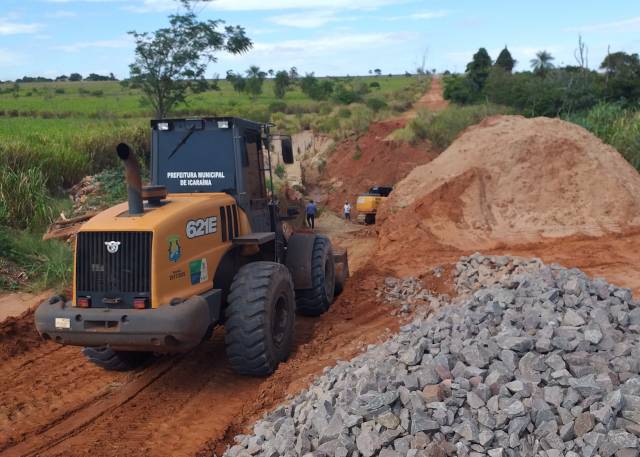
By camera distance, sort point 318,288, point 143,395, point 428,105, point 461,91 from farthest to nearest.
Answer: point 428,105
point 461,91
point 318,288
point 143,395

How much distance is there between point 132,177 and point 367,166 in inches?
795

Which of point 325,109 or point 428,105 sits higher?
point 428,105

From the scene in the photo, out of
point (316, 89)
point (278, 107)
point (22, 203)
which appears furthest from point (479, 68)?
point (22, 203)

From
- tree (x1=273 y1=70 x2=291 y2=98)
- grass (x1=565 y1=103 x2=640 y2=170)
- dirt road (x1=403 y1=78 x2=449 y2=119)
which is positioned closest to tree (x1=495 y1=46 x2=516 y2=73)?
dirt road (x1=403 y1=78 x2=449 y2=119)

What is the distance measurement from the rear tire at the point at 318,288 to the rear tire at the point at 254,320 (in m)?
1.94

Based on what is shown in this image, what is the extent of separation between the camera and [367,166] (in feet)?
84.8

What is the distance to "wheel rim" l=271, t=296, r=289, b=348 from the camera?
7.04m

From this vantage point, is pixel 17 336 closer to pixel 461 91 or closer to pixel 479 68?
pixel 461 91

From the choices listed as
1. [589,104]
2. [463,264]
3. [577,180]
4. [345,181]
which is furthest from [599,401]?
[589,104]

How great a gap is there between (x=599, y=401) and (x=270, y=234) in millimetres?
4322

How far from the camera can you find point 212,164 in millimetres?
7465

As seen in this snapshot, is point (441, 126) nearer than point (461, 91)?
Yes

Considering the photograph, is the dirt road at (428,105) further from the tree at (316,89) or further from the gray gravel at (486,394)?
the gray gravel at (486,394)

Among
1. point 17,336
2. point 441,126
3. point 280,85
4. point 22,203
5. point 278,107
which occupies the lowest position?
point 17,336
